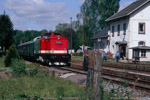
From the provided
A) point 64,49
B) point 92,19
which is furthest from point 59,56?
point 92,19

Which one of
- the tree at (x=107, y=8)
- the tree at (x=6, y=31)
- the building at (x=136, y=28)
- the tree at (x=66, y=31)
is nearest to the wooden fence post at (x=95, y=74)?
the building at (x=136, y=28)

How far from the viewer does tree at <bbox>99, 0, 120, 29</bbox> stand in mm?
68625

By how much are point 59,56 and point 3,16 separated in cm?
3517

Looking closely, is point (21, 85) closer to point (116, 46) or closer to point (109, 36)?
point (116, 46)

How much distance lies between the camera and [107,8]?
69.7 meters

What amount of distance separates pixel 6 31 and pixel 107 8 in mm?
27575

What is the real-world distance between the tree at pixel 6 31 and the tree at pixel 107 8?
24546 millimetres

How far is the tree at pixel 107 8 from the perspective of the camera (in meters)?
68.6

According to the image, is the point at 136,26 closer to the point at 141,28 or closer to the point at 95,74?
the point at 141,28

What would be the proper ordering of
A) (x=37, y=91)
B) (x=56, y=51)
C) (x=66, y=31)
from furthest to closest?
(x=66, y=31), (x=56, y=51), (x=37, y=91)

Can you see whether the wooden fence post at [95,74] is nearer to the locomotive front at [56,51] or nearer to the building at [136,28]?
the locomotive front at [56,51]

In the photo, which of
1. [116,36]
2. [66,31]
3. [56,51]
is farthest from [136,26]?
[66,31]

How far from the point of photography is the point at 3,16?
57656 mm

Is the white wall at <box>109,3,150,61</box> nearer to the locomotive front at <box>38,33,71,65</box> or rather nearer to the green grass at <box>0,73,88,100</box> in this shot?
the locomotive front at <box>38,33,71,65</box>
